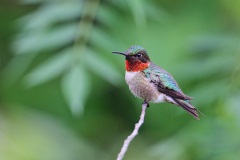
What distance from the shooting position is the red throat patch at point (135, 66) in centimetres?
166

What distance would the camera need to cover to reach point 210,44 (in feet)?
11.1

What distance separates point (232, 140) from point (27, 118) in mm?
1662

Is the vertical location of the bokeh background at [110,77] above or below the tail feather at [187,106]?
below

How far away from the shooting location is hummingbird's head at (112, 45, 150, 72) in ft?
5.30

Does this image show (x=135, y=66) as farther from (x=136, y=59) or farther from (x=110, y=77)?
(x=110, y=77)

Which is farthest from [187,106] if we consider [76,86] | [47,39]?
[47,39]

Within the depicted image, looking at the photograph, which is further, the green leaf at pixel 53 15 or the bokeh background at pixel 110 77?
the green leaf at pixel 53 15

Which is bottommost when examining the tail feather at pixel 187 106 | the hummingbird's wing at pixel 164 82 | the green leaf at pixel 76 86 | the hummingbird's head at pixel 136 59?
the green leaf at pixel 76 86

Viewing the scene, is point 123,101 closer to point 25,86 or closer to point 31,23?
point 25,86

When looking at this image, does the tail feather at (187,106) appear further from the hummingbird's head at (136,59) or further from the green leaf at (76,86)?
the green leaf at (76,86)

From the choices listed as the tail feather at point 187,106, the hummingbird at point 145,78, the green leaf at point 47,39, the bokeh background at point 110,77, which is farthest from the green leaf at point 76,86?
the tail feather at point 187,106

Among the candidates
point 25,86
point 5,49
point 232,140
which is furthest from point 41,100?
point 232,140

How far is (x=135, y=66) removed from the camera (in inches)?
66.1

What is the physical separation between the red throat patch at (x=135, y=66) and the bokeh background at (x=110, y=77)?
4.01 feet
